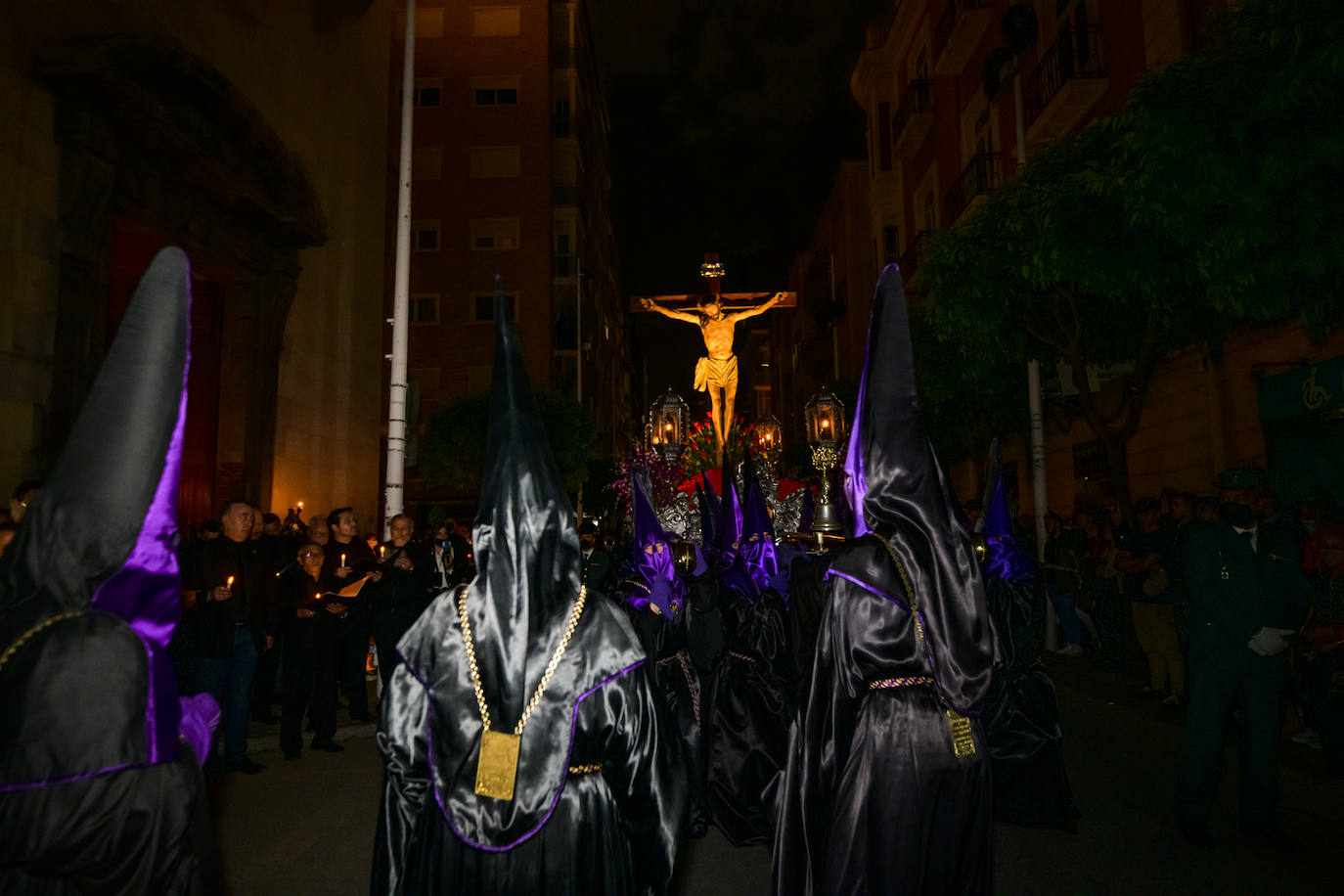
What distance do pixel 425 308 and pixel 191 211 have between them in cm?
2338

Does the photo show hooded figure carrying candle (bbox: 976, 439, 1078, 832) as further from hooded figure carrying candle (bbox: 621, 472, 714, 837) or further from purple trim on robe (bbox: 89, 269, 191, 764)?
purple trim on robe (bbox: 89, 269, 191, 764)

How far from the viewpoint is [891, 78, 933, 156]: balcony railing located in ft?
85.9

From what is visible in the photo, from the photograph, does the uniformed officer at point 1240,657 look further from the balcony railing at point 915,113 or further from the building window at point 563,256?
the building window at point 563,256

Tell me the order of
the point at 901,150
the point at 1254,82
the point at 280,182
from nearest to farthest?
the point at 1254,82 → the point at 280,182 → the point at 901,150

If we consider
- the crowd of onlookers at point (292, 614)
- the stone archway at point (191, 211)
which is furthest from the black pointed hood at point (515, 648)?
the stone archway at point (191, 211)

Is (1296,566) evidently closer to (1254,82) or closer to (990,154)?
(1254,82)

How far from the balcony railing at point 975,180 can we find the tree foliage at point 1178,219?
9.24 m

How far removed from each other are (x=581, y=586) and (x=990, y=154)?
2135cm

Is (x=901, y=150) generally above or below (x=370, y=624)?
above

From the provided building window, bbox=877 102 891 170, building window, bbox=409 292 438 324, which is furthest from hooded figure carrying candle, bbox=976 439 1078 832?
building window, bbox=409 292 438 324

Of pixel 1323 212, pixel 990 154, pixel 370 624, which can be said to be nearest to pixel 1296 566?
pixel 1323 212

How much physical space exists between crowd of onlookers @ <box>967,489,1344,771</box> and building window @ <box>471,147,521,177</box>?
1171 inches

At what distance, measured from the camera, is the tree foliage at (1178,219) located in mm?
7027

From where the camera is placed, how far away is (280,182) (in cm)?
1638
